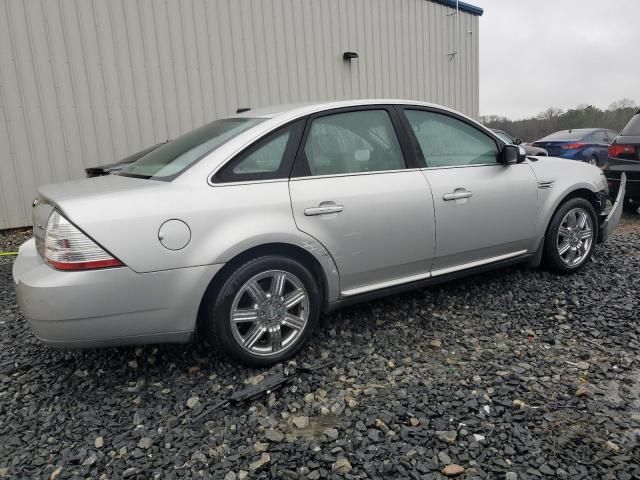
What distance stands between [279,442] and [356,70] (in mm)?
9474

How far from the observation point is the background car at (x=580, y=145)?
13617 millimetres

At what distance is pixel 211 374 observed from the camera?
2.85 m

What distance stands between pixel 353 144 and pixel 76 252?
1755mm

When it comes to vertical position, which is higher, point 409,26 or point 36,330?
point 409,26

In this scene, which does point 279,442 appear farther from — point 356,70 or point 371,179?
point 356,70

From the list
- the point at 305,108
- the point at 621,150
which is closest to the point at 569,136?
the point at 621,150

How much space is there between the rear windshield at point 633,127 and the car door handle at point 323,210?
556cm

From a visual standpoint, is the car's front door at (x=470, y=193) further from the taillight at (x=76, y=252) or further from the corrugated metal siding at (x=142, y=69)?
the corrugated metal siding at (x=142, y=69)

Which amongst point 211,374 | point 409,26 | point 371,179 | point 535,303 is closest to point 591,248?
point 535,303

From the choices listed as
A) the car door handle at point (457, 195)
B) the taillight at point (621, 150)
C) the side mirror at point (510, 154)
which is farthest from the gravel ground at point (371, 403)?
the taillight at point (621, 150)

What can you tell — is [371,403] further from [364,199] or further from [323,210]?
[364,199]

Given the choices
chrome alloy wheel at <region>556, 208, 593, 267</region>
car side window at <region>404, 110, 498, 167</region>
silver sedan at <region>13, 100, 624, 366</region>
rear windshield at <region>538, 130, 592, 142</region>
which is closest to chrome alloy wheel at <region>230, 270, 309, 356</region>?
silver sedan at <region>13, 100, 624, 366</region>

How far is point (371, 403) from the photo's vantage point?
2.50 metres

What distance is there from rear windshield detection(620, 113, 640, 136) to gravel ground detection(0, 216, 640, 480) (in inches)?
157
